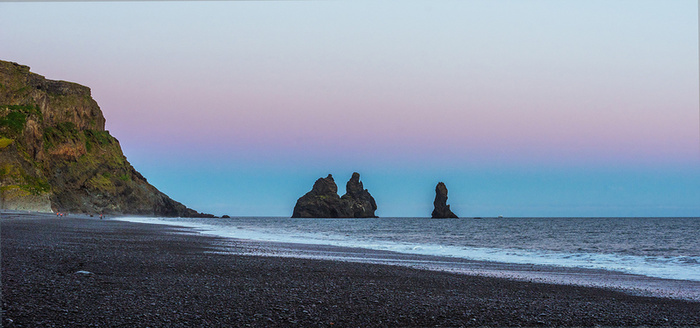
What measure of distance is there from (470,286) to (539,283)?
Answer: 3.09 metres

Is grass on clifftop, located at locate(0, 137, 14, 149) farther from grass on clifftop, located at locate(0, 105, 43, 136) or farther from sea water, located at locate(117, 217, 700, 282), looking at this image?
sea water, located at locate(117, 217, 700, 282)

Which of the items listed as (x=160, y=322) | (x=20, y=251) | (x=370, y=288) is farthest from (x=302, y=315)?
(x=20, y=251)

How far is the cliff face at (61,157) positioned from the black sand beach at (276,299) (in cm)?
8568

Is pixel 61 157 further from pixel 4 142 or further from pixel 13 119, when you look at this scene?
pixel 4 142

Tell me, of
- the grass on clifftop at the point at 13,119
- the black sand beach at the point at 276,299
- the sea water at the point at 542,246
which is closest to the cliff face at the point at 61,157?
the grass on clifftop at the point at 13,119

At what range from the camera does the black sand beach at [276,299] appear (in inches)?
310

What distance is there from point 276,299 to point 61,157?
480 feet

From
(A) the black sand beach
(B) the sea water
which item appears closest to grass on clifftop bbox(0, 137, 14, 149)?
(B) the sea water

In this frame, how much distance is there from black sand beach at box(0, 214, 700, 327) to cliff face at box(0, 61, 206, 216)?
8568cm

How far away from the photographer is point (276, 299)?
9.84 meters

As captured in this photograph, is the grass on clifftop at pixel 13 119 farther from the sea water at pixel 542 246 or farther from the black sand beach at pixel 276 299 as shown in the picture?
the black sand beach at pixel 276 299

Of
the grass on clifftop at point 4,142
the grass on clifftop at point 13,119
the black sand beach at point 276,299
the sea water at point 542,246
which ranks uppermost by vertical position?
the grass on clifftop at point 13,119

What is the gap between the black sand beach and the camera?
25.8 ft

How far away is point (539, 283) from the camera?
50.1ft
